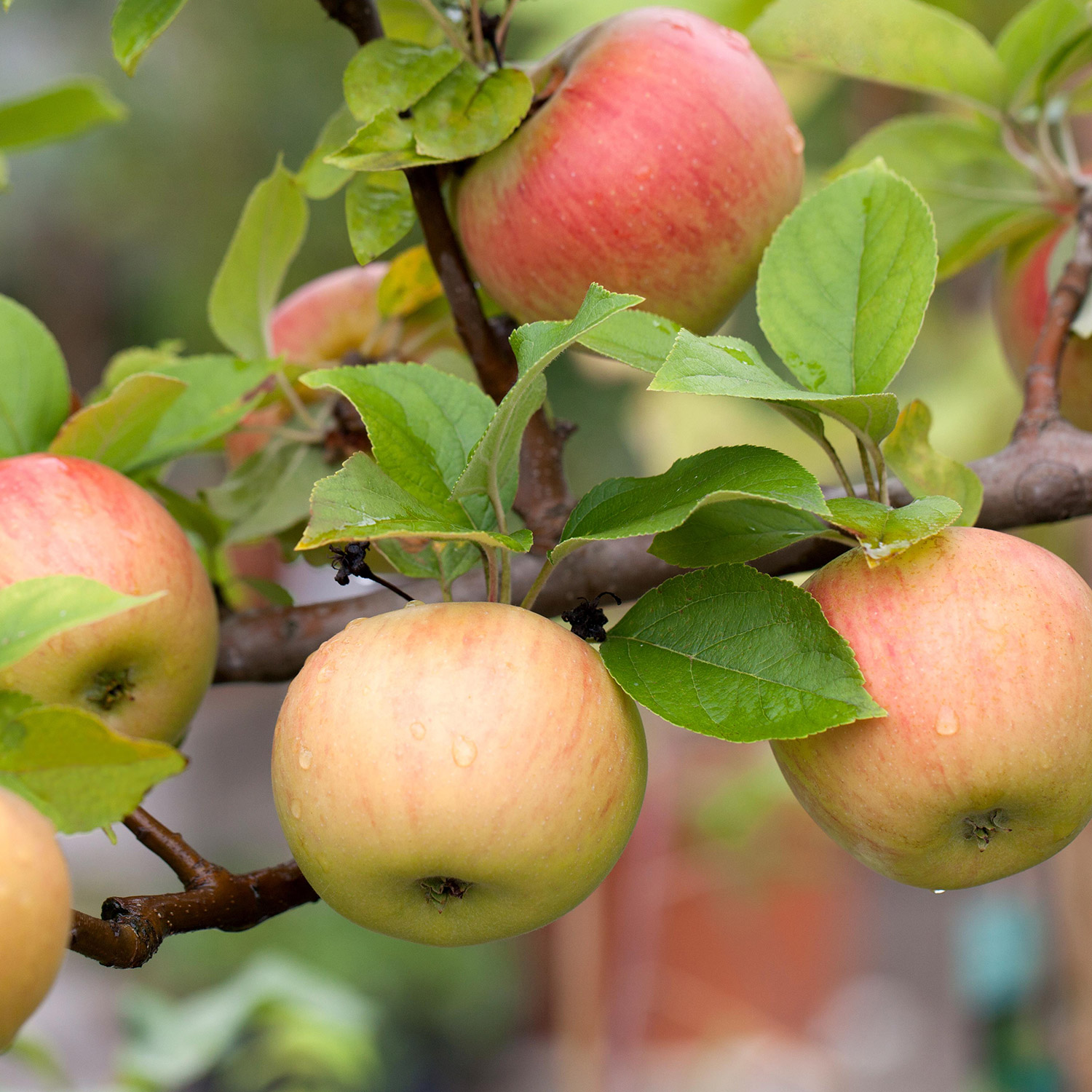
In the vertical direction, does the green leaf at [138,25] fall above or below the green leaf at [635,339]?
above

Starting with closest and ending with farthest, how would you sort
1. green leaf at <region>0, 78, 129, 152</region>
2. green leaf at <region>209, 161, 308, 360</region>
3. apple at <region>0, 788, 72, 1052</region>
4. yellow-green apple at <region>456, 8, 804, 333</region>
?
apple at <region>0, 788, 72, 1052</region> → yellow-green apple at <region>456, 8, 804, 333</region> → green leaf at <region>209, 161, 308, 360</region> → green leaf at <region>0, 78, 129, 152</region>

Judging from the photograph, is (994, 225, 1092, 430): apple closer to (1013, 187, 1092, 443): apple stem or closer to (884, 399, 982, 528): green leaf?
(1013, 187, 1092, 443): apple stem

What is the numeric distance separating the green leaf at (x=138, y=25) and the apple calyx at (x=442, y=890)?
12.3 inches

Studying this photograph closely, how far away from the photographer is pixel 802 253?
422 mm

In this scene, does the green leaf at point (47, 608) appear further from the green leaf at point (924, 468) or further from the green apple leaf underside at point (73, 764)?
the green leaf at point (924, 468)

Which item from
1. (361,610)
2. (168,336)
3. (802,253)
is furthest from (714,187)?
(168,336)

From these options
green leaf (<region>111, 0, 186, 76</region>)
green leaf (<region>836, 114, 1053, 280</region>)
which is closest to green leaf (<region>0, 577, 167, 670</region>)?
green leaf (<region>111, 0, 186, 76</region>)

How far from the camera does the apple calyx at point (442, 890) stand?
36cm

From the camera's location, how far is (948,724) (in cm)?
33

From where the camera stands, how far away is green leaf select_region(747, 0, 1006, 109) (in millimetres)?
572

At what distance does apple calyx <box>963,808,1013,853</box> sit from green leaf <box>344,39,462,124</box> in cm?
34

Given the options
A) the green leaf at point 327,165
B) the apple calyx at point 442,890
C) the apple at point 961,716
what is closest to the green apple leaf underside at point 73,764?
the apple calyx at point 442,890

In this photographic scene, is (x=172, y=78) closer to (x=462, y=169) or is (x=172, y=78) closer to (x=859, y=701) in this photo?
(x=462, y=169)

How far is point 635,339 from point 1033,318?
1.25ft
